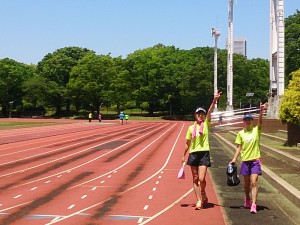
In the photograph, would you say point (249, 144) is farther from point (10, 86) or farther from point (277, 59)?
point (10, 86)

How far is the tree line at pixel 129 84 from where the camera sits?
87.2 metres

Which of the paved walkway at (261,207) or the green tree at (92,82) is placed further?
the green tree at (92,82)

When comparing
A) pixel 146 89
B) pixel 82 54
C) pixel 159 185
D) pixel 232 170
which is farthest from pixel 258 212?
pixel 82 54

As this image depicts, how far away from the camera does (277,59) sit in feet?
113

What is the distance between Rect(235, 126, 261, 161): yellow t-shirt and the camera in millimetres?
8414

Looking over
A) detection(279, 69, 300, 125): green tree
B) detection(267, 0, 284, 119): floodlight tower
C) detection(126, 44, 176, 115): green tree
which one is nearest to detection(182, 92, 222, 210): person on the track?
detection(279, 69, 300, 125): green tree

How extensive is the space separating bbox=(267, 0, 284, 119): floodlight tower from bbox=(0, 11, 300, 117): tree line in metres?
42.2

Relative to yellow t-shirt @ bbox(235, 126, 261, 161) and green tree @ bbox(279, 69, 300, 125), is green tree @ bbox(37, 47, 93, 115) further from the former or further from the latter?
yellow t-shirt @ bbox(235, 126, 261, 161)

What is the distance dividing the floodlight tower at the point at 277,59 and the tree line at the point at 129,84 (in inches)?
1663

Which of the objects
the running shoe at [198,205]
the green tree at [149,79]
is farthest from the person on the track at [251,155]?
the green tree at [149,79]

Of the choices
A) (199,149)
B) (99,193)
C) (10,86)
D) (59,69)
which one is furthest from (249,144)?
(59,69)

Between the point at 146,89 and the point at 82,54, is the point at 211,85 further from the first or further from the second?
the point at 82,54

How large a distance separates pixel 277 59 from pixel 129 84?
60553 millimetres

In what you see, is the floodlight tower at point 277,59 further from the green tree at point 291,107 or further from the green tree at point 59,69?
the green tree at point 59,69
